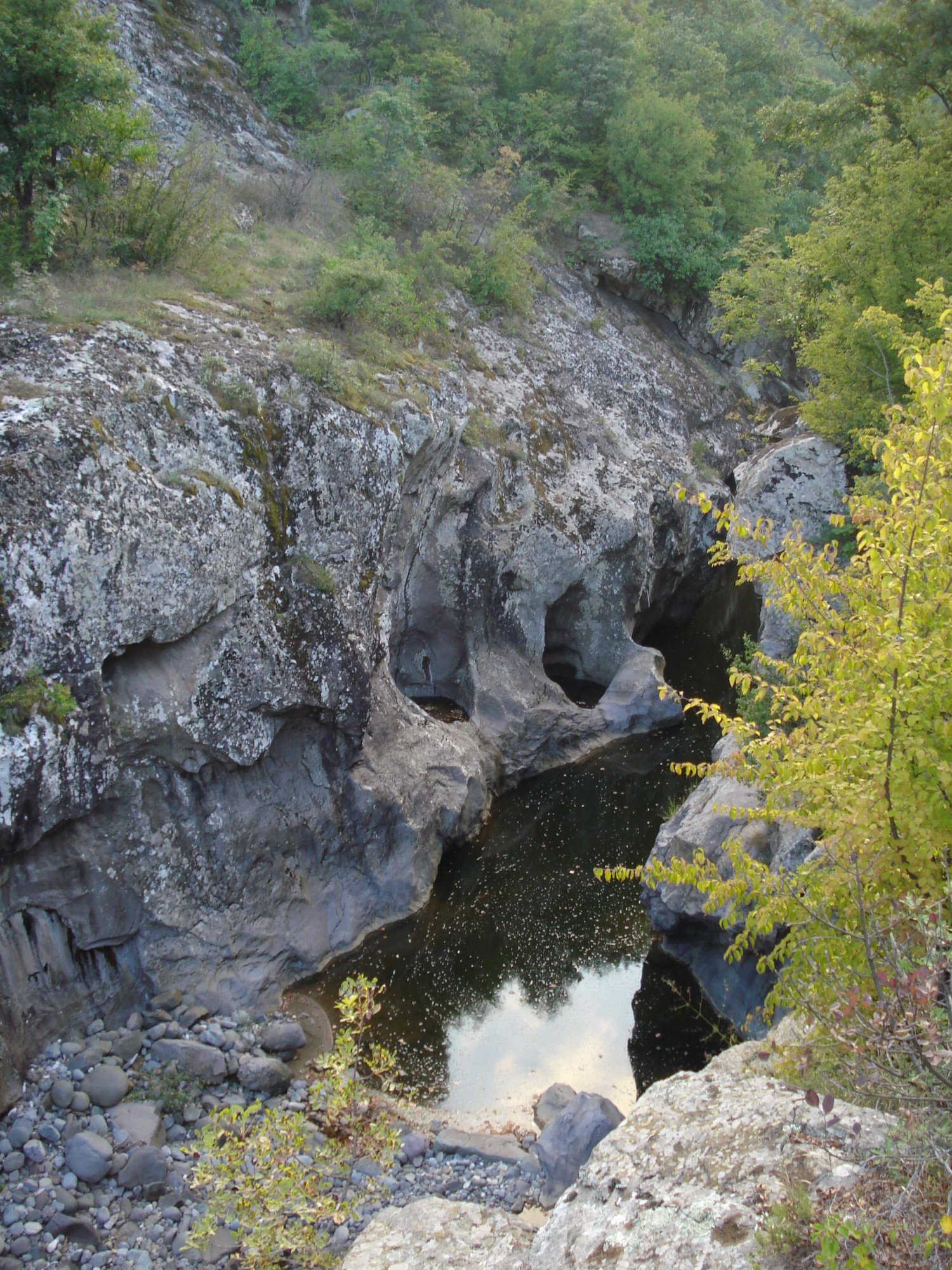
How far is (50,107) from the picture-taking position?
520 inches

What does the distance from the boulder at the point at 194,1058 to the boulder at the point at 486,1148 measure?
8.82 feet

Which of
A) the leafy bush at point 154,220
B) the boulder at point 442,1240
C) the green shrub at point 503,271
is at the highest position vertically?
the green shrub at point 503,271

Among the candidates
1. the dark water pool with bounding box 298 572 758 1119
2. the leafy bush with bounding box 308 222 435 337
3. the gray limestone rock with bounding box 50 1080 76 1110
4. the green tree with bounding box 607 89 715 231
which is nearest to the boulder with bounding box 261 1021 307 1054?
the dark water pool with bounding box 298 572 758 1119

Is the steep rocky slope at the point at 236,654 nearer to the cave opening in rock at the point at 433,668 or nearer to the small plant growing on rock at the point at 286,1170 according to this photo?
the cave opening in rock at the point at 433,668

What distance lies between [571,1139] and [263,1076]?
144 inches

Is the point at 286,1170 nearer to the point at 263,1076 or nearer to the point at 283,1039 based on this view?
the point at 263,1076

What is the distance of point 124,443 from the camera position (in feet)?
37.2

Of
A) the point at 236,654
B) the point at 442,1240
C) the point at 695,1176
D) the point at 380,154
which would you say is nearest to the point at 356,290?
the point at 236,654

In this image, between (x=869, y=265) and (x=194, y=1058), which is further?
(x=869, y=265)

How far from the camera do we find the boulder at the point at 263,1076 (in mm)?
10336

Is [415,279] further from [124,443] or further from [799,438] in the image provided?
[124,443]

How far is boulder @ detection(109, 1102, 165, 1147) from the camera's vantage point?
907 cm

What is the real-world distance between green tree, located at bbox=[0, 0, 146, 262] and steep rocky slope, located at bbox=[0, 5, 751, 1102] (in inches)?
102

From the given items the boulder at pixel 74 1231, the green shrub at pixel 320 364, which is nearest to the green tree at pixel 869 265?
the green shrub at pixel 320 364
